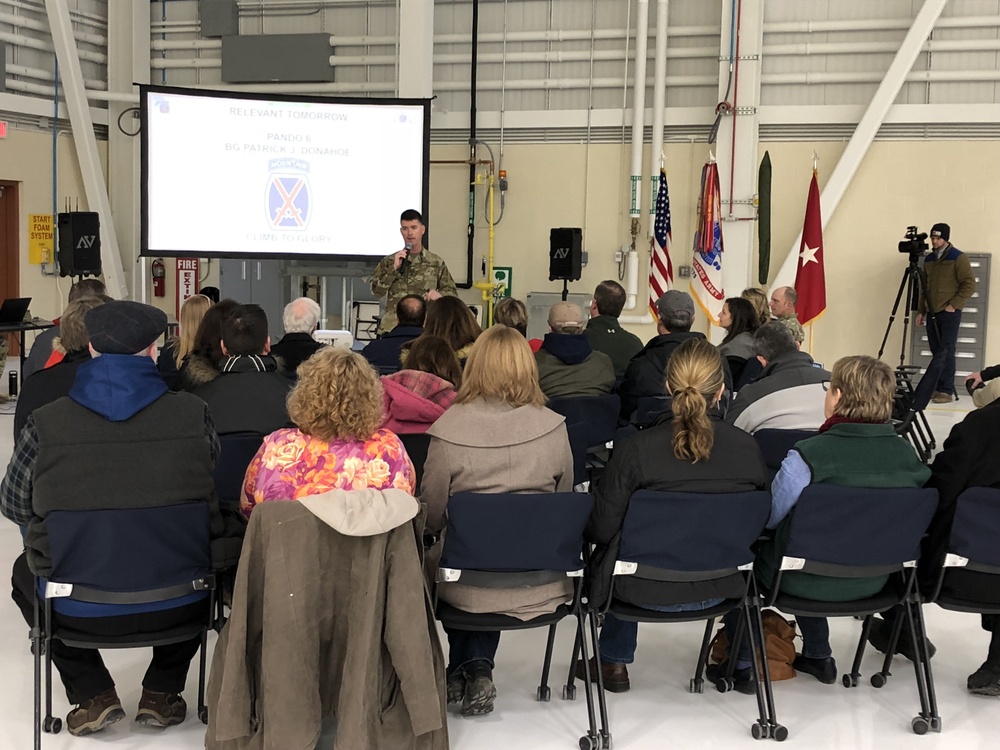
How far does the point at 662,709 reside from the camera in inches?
118

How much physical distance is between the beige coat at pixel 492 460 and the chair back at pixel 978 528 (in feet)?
3.53

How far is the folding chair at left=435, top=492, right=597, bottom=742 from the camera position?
101 inches

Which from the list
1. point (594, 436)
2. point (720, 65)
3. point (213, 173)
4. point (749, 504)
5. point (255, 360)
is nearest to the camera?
point (749, 504)

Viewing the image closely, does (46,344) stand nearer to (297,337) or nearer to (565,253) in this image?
(297,337)

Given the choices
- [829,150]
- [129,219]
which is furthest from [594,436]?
[129,219]

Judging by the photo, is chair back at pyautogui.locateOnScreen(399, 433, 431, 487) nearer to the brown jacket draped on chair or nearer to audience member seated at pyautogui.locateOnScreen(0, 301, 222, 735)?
audience member seated at pyautogui.locateOnScreen(0, 301, 222, 735)

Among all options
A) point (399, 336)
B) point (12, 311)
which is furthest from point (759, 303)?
point (12, 311)

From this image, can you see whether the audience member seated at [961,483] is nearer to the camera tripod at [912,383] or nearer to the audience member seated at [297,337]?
the camera tripod at [912,383]

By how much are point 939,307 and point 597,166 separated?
3319 mm

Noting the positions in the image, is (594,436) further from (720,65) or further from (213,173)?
(720,65)

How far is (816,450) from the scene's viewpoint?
9.30 feet

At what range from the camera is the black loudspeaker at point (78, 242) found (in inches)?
314

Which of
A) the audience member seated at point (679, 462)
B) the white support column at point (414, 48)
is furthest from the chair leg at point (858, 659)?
the white support column at point (414, 48)

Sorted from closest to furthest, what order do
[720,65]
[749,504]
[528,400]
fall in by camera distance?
1. [749,504]
2. [528,400]
3. [720,65]
